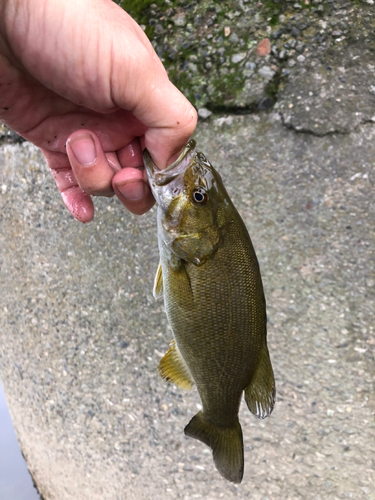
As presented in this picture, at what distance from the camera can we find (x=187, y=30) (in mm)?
1931

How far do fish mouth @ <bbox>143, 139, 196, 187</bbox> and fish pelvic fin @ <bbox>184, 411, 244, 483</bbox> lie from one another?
98 cm

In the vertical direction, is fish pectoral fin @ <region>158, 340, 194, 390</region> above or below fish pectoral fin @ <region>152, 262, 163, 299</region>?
below

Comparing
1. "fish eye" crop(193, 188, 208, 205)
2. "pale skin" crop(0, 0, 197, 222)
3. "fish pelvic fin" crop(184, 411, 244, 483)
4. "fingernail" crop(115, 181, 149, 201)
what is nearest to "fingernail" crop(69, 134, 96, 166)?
"pale skin" crop(0, 0, 197, 222)

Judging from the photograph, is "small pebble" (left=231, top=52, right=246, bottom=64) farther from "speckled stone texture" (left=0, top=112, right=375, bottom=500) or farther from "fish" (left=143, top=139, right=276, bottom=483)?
"fish" (left=143, top=139, right=276, bottom=483)

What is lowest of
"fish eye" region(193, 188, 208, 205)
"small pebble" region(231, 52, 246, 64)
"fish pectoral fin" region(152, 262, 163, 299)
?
"fish pectoral fin" region(152, 262, 163, 299)

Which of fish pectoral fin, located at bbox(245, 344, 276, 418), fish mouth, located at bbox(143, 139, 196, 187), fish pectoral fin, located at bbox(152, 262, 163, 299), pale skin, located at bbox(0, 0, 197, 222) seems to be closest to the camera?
pale skin, located at bbox(0, 0, 197, 222)

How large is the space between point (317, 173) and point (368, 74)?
1.84 feet

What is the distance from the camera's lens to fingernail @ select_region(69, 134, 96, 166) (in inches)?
52.7

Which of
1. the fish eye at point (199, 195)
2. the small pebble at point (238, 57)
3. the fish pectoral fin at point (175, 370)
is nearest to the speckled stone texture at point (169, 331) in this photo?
the small pebble at point (238, 57)

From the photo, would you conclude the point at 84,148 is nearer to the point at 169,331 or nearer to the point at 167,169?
the point at 167,169

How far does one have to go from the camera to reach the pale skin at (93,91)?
1.07 m

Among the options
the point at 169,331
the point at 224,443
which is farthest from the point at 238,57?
the point at 224,443

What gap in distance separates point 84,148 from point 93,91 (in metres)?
0.23

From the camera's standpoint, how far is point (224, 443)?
1.42m
